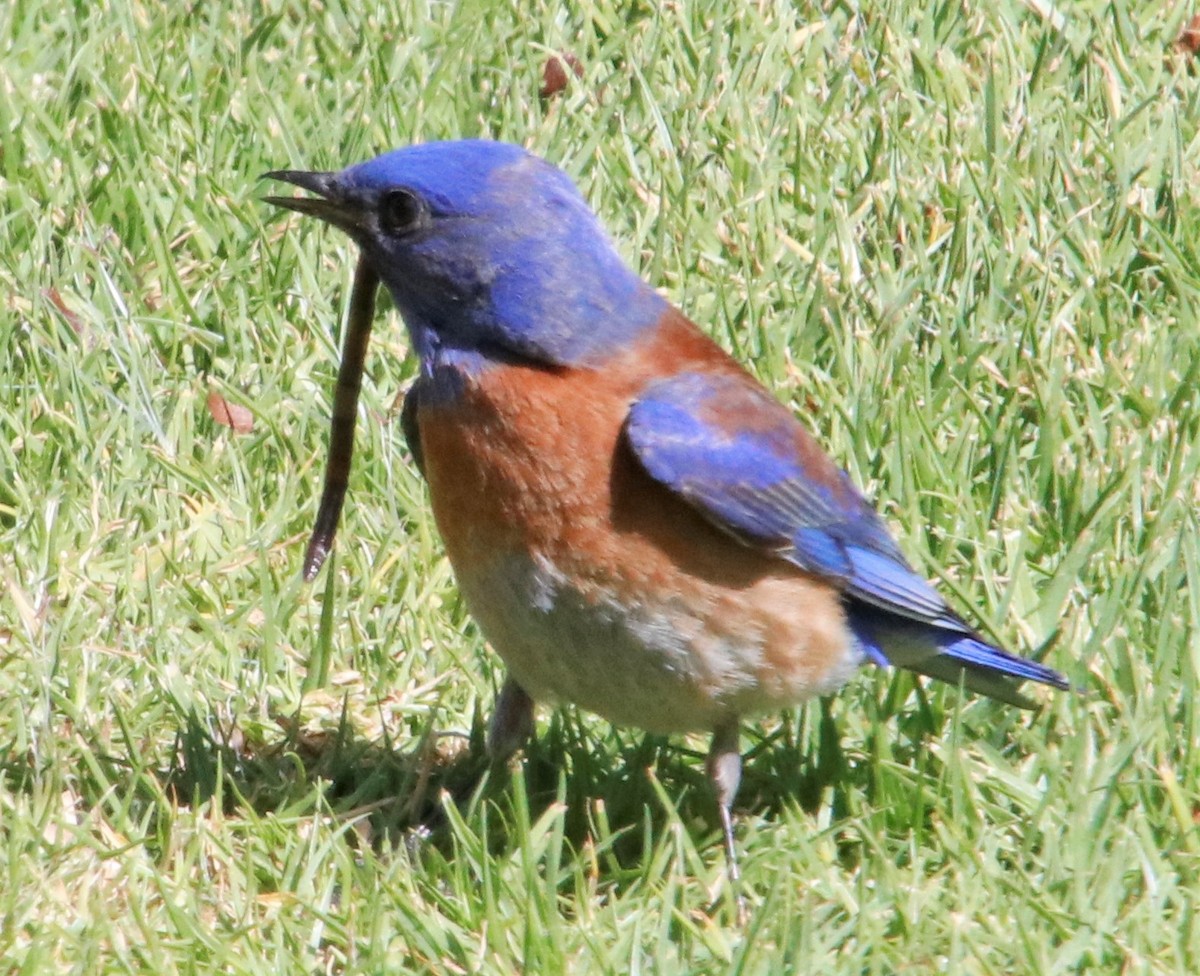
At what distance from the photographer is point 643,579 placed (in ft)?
14.1

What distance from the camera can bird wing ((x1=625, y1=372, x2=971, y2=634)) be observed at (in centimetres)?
434

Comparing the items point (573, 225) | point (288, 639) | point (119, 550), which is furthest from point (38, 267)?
point (573, 225)

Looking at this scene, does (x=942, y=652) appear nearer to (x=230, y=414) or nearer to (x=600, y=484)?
(x=600, y=484)

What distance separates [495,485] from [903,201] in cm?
260

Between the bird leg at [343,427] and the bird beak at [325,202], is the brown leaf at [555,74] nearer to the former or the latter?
the bird leg at [343,427]

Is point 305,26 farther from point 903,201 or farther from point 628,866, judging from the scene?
point 628,866

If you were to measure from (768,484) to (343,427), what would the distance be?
106cm

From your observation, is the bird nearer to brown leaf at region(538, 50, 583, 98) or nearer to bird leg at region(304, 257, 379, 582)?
bird leg at region(304, 257, 379, 582)

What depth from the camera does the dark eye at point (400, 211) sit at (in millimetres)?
4496

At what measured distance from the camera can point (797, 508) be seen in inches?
180

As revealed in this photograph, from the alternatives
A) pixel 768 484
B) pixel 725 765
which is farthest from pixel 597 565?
pixel 725 765

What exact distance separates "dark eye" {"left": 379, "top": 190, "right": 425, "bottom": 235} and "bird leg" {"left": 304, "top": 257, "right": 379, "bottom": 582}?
0.41 metres

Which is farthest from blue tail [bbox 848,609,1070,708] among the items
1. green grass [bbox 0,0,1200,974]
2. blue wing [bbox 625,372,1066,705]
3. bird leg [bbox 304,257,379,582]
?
bird leg [bbox 304,257,379,582]

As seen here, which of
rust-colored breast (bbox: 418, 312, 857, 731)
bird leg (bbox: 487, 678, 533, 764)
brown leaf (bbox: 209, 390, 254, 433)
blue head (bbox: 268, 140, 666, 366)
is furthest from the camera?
brown leaf (bbox: 209, 390, 254, 433)
